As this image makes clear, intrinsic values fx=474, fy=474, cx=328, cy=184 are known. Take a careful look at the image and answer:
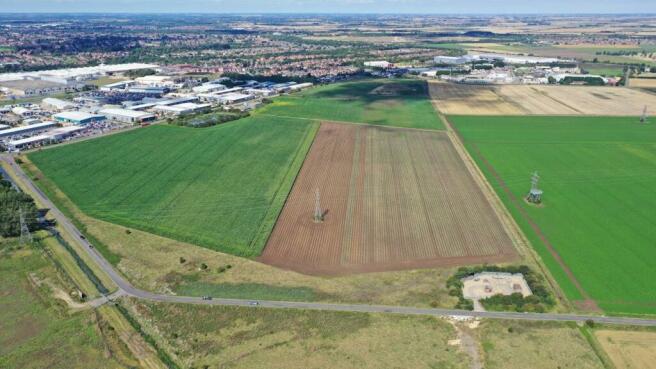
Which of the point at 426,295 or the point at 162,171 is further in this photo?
the point at 162,171

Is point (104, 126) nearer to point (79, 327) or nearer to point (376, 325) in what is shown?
point (79, 327)

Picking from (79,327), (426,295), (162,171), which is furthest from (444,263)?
(162,171)

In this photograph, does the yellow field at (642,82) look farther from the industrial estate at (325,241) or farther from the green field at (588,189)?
the industrial estate at (325,241)

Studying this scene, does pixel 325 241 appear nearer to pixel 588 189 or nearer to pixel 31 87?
pixel 588 189

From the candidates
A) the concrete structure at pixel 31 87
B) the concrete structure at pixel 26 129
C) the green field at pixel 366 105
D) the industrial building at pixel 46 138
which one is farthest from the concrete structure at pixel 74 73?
the green field at pixel 366 105

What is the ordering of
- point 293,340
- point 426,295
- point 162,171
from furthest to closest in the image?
point 162,171, point 426,295, point 293,340

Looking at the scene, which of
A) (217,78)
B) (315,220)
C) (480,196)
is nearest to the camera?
(315,220)
